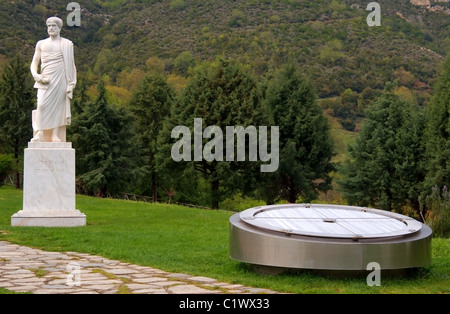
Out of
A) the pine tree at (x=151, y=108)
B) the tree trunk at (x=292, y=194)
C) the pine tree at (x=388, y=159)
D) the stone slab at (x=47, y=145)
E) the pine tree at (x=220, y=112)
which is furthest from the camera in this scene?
the pine tree at (x=151, y=108)

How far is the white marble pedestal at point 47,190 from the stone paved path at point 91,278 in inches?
155

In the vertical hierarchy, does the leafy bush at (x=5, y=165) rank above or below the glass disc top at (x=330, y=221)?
below

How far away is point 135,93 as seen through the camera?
120 feet

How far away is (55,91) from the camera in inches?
553

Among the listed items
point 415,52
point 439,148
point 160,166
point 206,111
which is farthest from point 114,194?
point 415,52

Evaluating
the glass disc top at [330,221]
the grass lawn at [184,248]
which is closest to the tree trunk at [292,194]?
the grass lawn at [184,248]

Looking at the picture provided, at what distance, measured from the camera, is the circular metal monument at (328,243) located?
23.9ft

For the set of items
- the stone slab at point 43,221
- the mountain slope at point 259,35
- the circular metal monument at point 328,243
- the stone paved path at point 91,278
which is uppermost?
the mountain slope at point 259,35

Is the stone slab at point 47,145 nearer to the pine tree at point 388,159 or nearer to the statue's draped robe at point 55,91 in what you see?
the statue's draped robe at point 55,91

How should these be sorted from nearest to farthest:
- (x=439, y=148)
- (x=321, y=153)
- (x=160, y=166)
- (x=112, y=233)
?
1. (x=112, y=233)
2. (x=439, y=148)
3. (x=160, y=166)
4. (x=321, y=153)

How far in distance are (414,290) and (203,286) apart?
2.50m

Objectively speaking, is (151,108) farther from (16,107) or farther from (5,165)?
(5,165)

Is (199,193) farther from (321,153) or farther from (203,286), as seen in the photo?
(203,286)

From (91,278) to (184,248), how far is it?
288 centimetres
